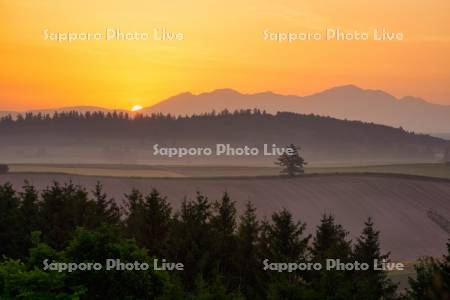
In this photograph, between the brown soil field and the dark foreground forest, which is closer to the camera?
the dark foreground forest

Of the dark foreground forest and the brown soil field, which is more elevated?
the brown soil field

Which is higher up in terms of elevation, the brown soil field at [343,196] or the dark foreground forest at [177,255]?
the brown soil field at [343,196]

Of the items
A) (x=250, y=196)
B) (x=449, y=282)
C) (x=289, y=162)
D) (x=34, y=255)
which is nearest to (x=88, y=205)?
(x=34, y=255)

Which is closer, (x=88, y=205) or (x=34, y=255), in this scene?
(x=34, y=255)

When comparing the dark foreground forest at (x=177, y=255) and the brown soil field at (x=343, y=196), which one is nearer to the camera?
the dark foreground forest at (x=177, y=255)

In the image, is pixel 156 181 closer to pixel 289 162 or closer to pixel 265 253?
pixel 289 162
